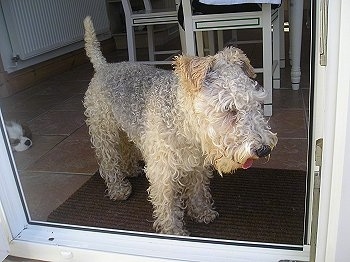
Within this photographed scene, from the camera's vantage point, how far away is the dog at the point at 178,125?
1.29m

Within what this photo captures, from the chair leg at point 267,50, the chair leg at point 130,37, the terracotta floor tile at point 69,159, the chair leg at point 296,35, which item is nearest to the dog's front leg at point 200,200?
the terracotta floor tile at point 69,159

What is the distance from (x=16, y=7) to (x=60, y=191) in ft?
7.49

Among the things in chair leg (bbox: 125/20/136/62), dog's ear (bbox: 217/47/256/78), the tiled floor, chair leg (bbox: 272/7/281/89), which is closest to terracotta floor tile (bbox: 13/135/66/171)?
the tiled floor

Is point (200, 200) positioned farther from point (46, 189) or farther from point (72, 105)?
point (72, 105)

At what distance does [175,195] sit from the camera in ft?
5.42

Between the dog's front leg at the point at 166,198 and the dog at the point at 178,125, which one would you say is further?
the dog's front leg at the point at 166,198

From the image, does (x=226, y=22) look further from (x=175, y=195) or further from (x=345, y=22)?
(x=345, y=22)

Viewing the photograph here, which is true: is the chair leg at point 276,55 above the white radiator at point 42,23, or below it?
below

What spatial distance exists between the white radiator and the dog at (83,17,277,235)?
6.80ft

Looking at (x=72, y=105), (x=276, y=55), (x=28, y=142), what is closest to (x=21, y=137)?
(x=28, y=142)

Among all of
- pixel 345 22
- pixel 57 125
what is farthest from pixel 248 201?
pixel 57 125

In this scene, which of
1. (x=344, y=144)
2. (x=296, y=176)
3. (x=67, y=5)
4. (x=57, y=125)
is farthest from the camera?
(x=67, y=5)

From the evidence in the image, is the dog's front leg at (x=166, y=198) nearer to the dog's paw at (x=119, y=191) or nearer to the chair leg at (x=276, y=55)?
the dog's paw at (x=119, y=191)

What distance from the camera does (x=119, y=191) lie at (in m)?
1.99
